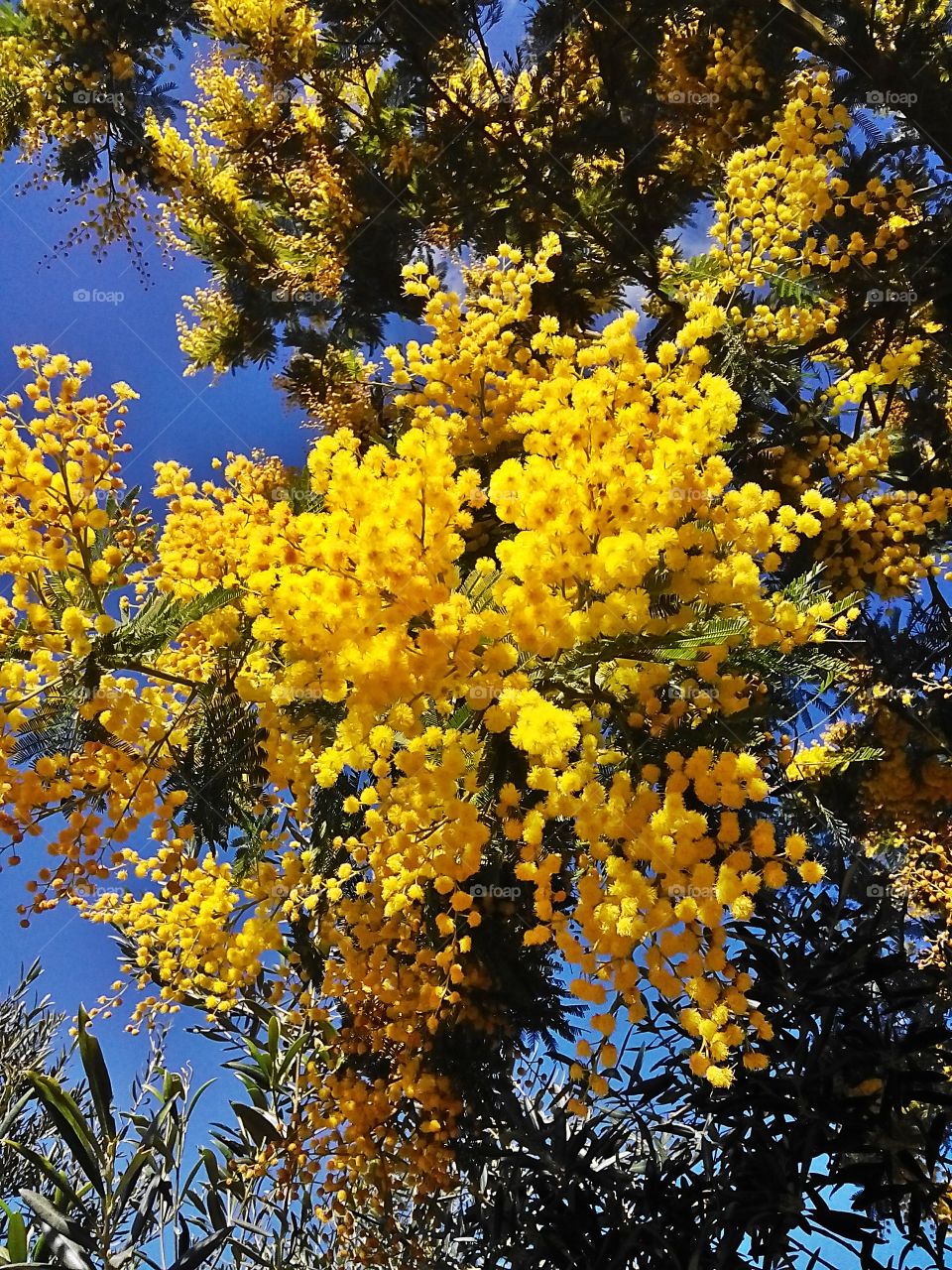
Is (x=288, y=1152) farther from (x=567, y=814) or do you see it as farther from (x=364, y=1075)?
(x=567, y=814)

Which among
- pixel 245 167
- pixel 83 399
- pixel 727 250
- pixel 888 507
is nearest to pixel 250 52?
pixel 245 167

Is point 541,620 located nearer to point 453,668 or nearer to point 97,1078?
point 453,668

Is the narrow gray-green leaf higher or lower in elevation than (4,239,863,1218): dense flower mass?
lower

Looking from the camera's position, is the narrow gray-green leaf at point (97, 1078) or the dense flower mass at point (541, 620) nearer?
the dense flower mass at point (541, 620)

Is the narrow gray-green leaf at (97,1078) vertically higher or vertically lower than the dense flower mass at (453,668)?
lower

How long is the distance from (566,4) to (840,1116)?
211 inches

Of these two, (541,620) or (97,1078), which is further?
(97,1078)

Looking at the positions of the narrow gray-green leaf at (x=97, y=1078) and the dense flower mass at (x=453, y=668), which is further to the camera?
the narrow gray-green leaf at (x=97, y=1078)

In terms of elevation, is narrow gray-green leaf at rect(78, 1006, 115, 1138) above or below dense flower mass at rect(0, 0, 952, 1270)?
below

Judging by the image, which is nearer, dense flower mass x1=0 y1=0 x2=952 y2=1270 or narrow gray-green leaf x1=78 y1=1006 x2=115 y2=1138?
dense flower mass x1=0 y1=0 x2=952 y2=1270

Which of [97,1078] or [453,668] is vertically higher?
[453,668]

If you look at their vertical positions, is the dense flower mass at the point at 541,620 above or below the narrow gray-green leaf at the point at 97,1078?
above

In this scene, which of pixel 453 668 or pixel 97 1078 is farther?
pixel 97 1078

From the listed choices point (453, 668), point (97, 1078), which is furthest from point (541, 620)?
point (97, 1078)
